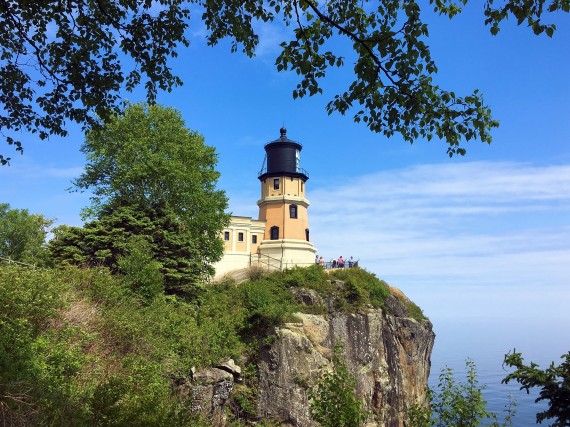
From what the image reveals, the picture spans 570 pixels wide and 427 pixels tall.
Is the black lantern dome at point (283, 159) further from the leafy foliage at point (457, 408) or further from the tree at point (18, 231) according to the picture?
the leafy foliage at point (457, 408)

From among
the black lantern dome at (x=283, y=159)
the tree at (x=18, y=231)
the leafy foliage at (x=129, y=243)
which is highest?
the black lantern dome at (x=283, y=159)

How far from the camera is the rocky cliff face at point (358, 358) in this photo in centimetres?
2123

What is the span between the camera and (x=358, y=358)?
27016 mm

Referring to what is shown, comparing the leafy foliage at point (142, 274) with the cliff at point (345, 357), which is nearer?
the leafy foliage at point (142, 274)

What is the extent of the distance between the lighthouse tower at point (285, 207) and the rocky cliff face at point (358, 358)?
414 inches

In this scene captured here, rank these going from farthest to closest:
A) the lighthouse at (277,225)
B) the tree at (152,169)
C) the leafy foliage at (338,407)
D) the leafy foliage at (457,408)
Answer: the lighthouse at (277,225)
the tree at (152,169)
the leafy foliage at (338,407)
the leafy foliage at (457,408)

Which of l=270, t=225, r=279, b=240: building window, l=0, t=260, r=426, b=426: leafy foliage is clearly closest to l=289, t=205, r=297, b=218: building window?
l=270, t=225, r=279, b=240: building window

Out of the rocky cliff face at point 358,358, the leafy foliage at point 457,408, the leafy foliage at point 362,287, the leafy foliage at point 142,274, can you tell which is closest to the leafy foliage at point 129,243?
the leafy foliage at point 142,274

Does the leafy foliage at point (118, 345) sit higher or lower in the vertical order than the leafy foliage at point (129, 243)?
lower

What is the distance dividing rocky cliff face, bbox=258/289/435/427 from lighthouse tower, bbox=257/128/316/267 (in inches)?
414

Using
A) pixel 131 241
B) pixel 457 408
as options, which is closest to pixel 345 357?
pixel 131 241

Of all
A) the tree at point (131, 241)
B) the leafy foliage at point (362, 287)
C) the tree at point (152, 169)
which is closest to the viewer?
the tree at point (131, 241)

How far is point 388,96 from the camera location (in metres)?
5.94

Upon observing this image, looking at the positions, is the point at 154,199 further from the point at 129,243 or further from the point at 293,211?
the point at 293,211
